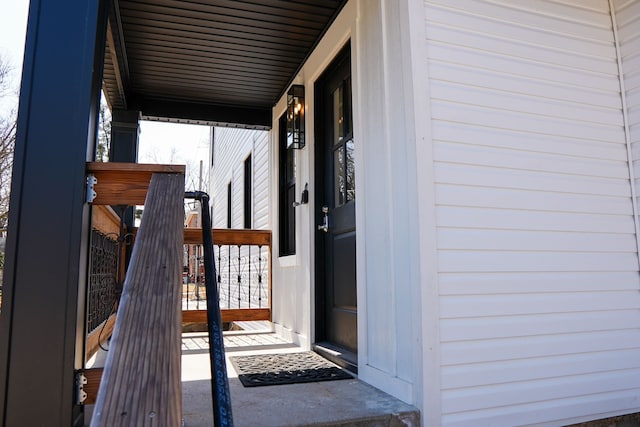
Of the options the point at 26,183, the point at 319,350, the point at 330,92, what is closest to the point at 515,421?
the point at 319,350

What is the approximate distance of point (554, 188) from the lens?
2.49m

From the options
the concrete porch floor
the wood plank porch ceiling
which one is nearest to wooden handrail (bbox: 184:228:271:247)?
the wood plank porch ceiling

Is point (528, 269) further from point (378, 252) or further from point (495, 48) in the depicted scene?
point (495, 48)

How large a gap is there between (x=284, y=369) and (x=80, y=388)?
1450mm

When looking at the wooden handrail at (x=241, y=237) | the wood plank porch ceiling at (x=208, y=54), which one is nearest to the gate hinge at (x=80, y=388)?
the wood plank porch ceiling at (x=208, y=54)

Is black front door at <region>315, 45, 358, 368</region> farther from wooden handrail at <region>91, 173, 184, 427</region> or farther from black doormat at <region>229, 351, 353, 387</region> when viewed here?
wooden handrail at <region>91, 173, 184, 427</region>

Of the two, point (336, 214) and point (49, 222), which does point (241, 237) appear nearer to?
point (336, 214)

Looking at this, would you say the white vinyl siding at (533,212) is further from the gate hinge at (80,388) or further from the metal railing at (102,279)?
the metal railing at (102,279)

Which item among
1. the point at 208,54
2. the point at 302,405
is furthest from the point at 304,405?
the point at 208,54

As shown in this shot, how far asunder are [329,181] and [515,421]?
80.0 inches

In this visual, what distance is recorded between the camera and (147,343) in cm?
71

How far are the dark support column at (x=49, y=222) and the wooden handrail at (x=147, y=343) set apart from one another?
879 mm

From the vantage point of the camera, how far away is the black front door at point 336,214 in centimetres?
317

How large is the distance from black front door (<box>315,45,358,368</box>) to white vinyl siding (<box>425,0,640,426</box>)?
96 cm
